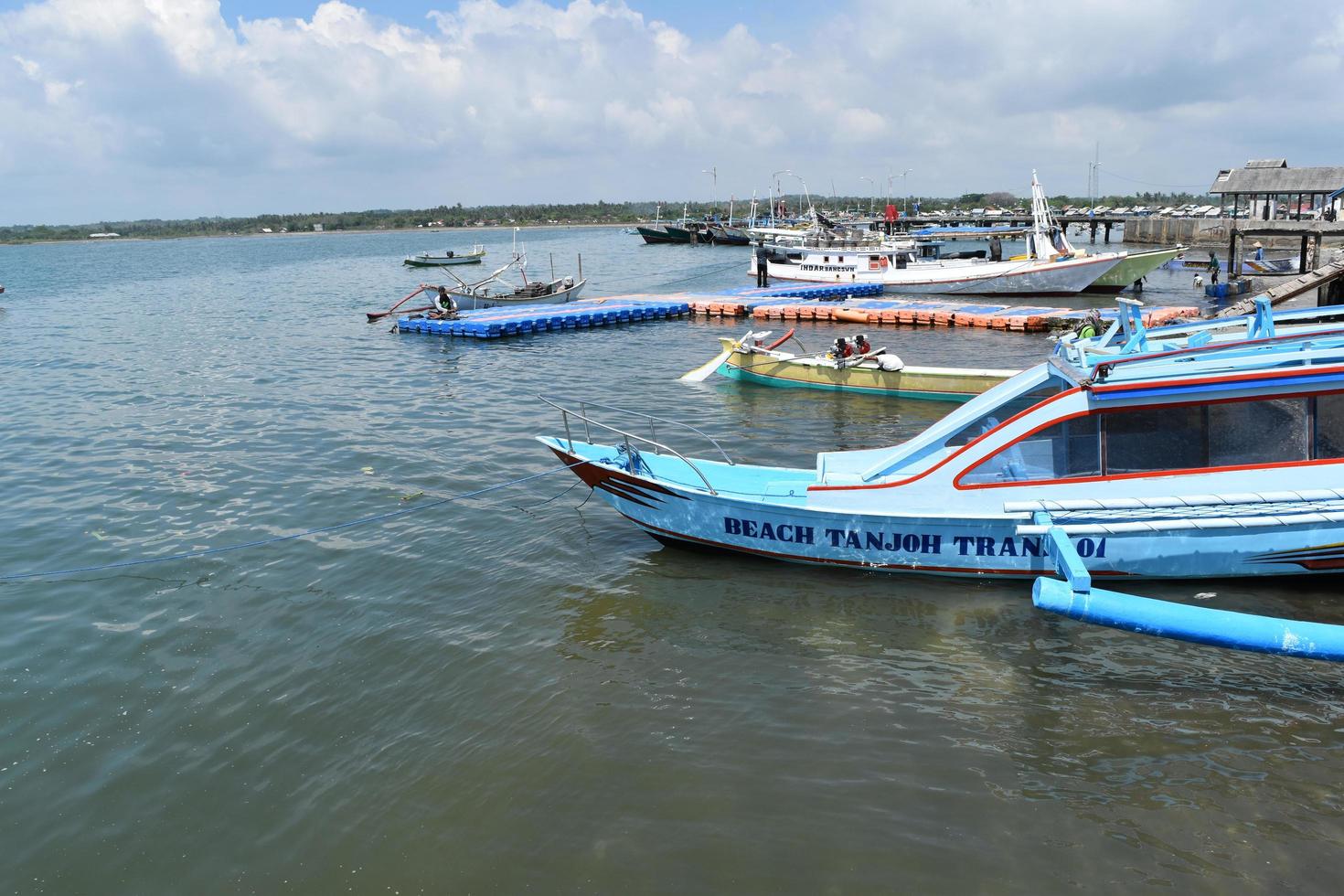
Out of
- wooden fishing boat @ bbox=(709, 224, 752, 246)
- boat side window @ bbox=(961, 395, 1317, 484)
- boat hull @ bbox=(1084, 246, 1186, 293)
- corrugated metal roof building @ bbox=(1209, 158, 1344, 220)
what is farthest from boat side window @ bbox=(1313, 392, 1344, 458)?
wooden fishing boat @ bbox=(709, 224, 752, 246)

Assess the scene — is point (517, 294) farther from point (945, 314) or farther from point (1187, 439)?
point (1187, 439)

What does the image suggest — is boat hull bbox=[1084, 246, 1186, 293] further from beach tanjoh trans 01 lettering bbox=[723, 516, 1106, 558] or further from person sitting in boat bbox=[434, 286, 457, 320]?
beach tanjoh trans 01 lettering bbox=[723, 516, 1106, 558]

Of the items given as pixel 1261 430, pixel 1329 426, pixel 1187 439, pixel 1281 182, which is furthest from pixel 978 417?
pixel 1281 182

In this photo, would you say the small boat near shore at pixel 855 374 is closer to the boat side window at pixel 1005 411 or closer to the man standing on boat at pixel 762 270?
the boat side window at pixel 1005 411

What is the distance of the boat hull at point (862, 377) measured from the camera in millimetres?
20625

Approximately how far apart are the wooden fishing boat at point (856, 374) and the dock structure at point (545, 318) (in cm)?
1388

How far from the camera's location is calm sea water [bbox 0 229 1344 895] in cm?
659

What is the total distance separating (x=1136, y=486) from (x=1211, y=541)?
1010mm

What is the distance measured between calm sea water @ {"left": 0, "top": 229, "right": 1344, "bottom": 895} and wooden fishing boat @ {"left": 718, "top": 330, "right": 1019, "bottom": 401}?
611cm

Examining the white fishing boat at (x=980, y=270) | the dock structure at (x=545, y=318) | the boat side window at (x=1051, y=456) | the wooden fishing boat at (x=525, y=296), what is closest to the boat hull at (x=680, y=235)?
the white fishing boat at (x=980, y=270)

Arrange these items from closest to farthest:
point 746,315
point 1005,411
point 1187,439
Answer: point 1187,439, point 1005,411, point 746,315

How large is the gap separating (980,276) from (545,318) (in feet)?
74.0

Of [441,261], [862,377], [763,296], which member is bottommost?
[862,377]

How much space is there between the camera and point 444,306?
37.5 metres
